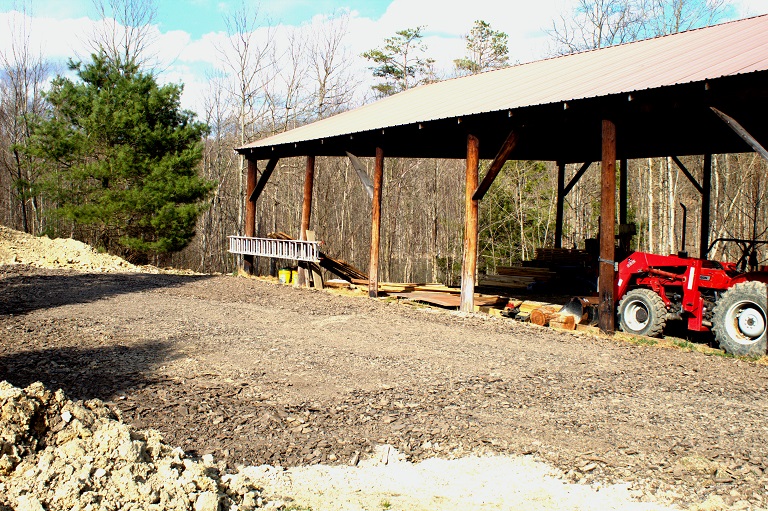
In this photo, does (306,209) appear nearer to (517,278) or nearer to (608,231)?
(517,278)

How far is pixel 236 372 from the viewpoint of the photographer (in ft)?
23.5

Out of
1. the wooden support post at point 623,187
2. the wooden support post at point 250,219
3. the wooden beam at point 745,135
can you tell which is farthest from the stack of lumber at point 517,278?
the wooden beam at point 745,135

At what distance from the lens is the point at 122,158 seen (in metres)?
25.8

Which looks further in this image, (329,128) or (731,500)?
(329,128)

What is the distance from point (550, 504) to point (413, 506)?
856 mm

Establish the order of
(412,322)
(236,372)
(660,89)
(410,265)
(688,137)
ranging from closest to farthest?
(236,372) → (660,89) → (412,322) → (688,137) → (410,265)

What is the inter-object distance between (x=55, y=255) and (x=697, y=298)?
2071 cm

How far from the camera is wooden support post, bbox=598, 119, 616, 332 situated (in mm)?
10914

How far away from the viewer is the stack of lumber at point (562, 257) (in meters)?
19.3

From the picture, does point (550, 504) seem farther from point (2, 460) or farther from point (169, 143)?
point (169, 143)

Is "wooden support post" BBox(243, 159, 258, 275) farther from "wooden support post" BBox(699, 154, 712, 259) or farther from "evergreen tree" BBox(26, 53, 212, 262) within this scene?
"wooden support post" BBox(699, 154, 712, 259)

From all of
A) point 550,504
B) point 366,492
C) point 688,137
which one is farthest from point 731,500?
point 688,137

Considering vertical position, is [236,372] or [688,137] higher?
[688,137]

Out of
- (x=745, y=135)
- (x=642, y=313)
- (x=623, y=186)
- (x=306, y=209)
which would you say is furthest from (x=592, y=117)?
(x=306, y=209)
